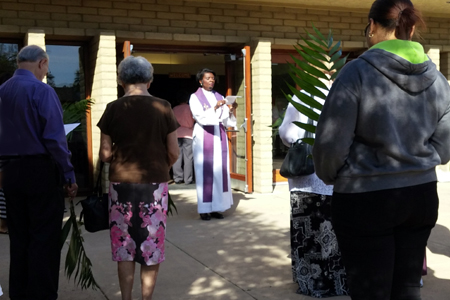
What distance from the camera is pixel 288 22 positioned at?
10148 mm

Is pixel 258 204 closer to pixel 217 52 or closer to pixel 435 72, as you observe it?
pixel 217 52

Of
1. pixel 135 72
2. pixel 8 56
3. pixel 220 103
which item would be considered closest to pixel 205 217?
pixel 220 103

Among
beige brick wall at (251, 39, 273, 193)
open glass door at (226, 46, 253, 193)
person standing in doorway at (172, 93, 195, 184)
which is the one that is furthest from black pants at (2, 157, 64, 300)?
person standing in doorway at (172, 93, 195, 184)

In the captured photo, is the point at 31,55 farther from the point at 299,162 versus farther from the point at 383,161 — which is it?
the point at 383,161

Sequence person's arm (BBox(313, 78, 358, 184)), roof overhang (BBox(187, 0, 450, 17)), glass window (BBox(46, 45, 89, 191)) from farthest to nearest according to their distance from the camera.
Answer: roof overhang (BBox(187, 0, 450, 17)) < glass window (BBox(46, 45, 89, 191)) < person's arm (BBox(313, 78, 358, 184))

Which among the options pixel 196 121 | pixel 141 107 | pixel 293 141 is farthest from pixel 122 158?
pixel 196 121

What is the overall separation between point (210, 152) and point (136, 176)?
392 cm

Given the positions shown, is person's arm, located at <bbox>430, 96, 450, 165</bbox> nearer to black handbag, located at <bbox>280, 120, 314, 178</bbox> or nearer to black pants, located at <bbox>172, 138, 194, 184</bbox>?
black handbag, located at <bbox>280, 120, 314, 178</bbox>

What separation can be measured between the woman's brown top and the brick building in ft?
17.0

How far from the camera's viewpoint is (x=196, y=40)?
9.50m

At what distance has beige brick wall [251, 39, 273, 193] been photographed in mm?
9758

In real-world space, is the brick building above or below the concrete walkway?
above

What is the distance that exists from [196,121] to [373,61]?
547 cm

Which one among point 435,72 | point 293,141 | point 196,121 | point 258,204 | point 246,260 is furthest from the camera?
point 258,204
